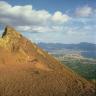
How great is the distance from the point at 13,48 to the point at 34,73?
25.6 feet

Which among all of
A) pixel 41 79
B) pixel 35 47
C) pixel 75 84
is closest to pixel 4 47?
pixel 35 47

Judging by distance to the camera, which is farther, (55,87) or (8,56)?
(8,56)

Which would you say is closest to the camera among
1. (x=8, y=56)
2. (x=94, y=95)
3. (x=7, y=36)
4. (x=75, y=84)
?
(x=94, y=95)

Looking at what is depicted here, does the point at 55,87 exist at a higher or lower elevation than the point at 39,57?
lower

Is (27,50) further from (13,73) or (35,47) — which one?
(13,73)

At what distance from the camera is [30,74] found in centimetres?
5406

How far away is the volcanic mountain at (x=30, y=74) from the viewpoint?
5088 centimetres

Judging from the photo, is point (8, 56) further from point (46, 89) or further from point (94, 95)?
point (94, 95)

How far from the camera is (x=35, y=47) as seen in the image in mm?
62250

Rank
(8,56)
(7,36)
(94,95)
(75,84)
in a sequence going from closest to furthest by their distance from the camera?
(94,95)
(75,84)
(8,56)
(7,36)

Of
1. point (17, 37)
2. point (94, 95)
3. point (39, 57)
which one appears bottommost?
point (94, 95)

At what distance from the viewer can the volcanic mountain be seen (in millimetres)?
50875

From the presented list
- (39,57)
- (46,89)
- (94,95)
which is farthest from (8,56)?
(94,95)

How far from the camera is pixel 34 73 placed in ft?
178
